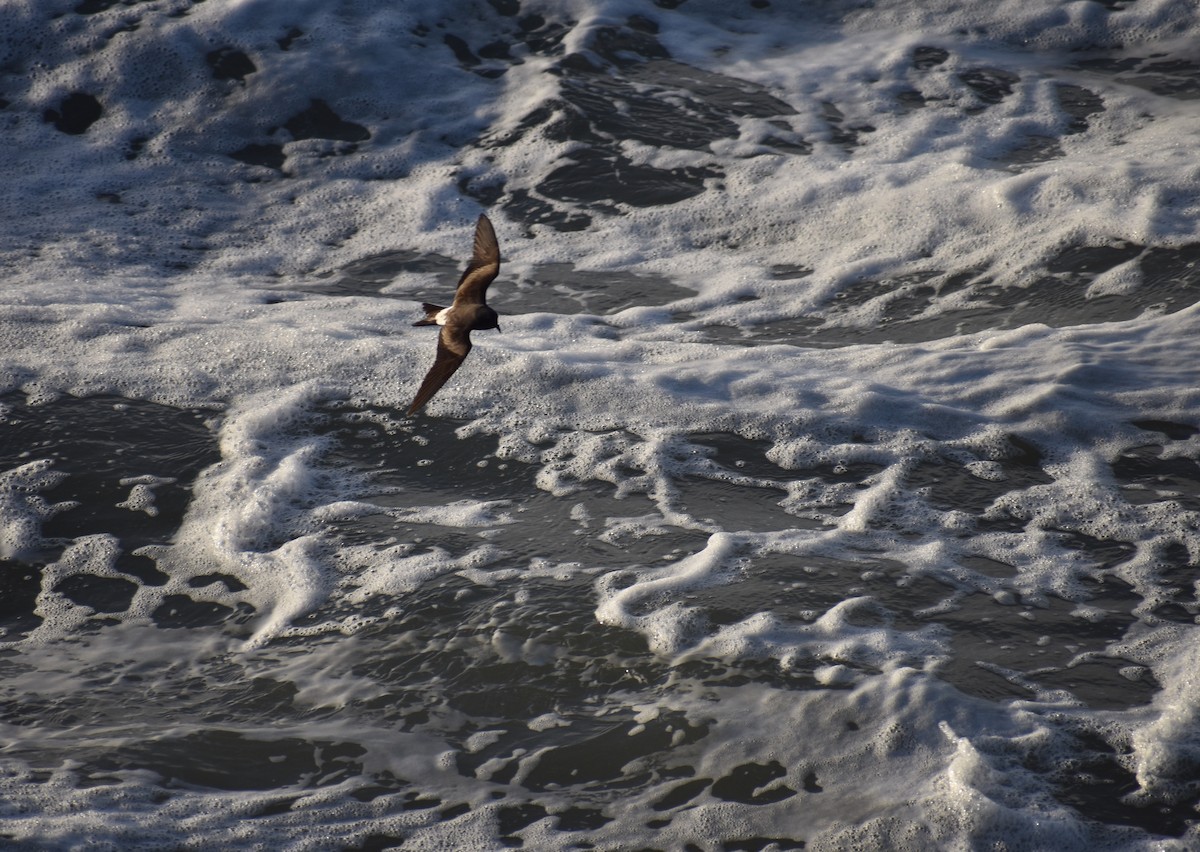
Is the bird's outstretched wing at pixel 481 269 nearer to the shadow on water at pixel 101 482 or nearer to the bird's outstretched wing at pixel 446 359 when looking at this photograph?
the bird's outstretched wing at pixel 446 359

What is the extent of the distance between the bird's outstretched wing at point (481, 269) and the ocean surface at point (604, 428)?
88 centimetres

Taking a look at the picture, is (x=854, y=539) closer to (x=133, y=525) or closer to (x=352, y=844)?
(x=352, y=844)

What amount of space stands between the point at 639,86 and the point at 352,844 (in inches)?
247

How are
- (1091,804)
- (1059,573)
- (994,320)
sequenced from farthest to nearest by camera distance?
(994,320) < (1059,573) < (1091,804)

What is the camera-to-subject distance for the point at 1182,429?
4.72m

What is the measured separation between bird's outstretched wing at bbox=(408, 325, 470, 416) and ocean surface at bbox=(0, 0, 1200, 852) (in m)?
0.77

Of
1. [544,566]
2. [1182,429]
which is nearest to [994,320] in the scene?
[1182,429]

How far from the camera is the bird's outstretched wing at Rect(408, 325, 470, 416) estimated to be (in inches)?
145

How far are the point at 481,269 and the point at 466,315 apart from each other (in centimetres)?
25

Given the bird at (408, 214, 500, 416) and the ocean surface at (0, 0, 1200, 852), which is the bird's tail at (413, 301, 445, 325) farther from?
the ocean surface at (0, 0, 1200, 852)

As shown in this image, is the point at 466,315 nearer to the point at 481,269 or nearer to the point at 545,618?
the point at 481,269

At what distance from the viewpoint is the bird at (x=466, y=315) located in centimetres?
382

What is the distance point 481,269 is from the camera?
167 inches

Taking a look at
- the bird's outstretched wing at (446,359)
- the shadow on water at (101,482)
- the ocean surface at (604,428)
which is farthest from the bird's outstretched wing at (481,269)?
the shadow on water at (101,482)
